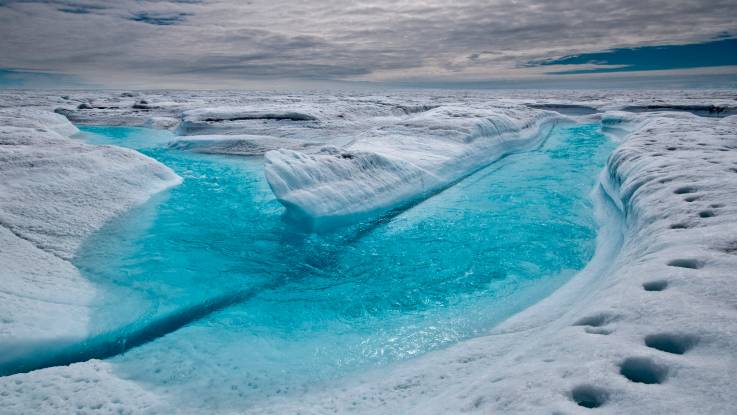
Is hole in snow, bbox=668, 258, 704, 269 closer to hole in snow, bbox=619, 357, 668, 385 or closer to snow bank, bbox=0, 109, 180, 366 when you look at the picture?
hole in snow, bbox=619, 357, 668, 385

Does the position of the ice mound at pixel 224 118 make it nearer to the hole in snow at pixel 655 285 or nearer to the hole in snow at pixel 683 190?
the hole in snow at pixel 683 190

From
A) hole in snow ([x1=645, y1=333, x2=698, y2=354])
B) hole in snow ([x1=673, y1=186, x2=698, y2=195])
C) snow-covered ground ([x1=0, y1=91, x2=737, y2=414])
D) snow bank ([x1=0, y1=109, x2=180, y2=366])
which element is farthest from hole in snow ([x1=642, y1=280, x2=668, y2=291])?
snow bank ([x1=0, y1=109, x2=180, y2=366])

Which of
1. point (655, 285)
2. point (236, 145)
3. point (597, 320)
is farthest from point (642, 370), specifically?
point (236, 145)

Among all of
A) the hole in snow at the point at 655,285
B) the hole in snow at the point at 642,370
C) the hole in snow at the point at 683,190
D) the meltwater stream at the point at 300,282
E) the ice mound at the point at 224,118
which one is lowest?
the meltwater stream at the point at 300,282

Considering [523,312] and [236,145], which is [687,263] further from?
[236,145]

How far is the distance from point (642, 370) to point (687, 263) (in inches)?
55.2

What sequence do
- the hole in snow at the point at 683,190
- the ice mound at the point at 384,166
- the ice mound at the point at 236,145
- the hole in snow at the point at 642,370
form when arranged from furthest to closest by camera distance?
the ice mound at the point at 236,145
the ice mound at the point at 384,166
the hole in snow at the point at 683,190
the hole in snow at the point at 642,370

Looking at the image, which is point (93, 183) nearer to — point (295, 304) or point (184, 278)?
point (184, 278)

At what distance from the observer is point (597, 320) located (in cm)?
253

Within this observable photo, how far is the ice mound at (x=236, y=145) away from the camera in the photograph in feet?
47.6

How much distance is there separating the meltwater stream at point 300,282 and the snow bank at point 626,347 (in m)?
0.41

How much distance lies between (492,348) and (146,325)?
3245mm

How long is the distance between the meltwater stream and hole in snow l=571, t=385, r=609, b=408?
71.5 inches

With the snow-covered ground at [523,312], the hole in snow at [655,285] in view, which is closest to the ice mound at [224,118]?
the snow-covered ground at [523,312]
